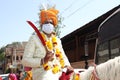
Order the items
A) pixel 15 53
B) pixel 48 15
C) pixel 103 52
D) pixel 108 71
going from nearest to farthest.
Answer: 1. pixel 108 71
2. pixel 48 15
3. pixel 103 52
4. pixel 15 53

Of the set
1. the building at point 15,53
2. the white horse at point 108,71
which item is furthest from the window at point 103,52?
the building at point 15,53

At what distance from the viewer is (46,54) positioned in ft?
17.8

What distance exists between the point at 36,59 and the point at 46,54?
0.18 metres

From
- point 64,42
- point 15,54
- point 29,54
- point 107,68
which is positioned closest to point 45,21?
point 29,54

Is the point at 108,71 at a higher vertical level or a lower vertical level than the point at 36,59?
lower

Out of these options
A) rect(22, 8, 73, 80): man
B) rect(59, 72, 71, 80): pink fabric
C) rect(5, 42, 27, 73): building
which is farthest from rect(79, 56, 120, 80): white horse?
rect(5, 42, 27, 73): building

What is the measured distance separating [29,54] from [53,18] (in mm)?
524

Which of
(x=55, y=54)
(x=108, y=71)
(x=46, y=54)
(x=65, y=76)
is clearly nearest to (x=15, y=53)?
(x=55, y=54)

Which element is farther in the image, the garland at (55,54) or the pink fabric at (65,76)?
the garland at (55,54)

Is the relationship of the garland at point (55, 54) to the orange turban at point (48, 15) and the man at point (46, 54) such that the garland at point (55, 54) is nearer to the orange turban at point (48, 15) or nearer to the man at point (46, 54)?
the man at point (46, 54)

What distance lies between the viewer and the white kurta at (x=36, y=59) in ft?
18.0

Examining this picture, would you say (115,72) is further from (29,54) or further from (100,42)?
(100,42)

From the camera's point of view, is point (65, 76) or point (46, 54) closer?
point (65, 76)

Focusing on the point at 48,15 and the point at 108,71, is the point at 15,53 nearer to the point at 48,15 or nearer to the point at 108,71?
the point at 48,15
